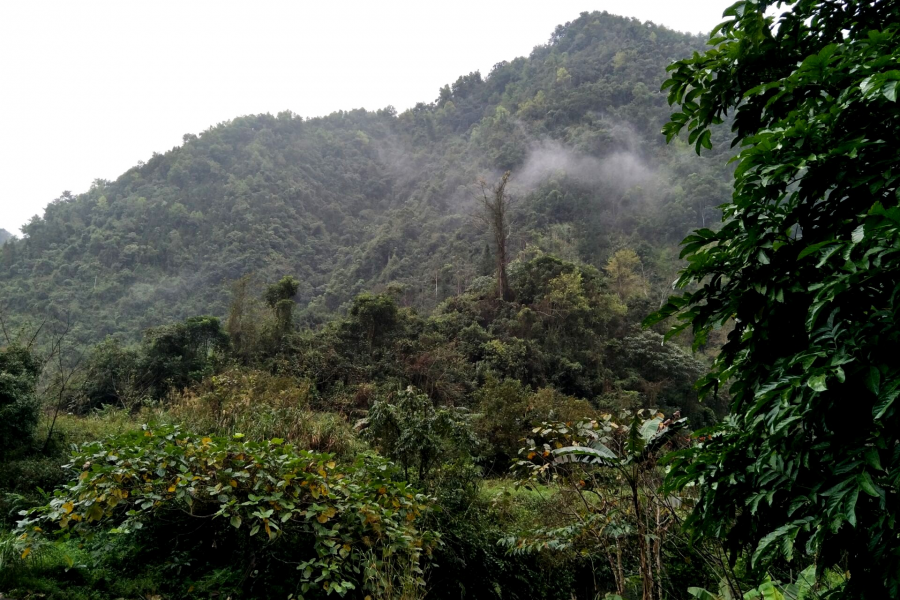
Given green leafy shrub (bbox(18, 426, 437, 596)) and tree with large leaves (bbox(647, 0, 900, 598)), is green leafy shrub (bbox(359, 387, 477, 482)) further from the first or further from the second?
tree with large leaves (bbox(647, 0, 900, 598))

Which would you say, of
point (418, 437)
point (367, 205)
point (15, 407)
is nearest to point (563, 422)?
point (418, 437)

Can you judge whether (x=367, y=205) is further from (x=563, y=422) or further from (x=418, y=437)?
(x=418, y=437)

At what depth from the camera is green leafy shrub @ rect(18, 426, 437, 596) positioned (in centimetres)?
321

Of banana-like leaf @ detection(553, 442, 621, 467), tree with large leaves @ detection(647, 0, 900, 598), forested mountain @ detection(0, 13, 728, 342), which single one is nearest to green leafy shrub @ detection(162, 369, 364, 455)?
banana-like leaf @ detection(553, 442, 621, 467)

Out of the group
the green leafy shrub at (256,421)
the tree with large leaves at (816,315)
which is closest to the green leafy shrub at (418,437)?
the green leafy shrub at (256,421)

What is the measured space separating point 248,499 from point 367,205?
47246 millimetres

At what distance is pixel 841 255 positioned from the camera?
1.63m

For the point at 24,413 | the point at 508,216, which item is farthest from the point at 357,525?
the point at 508,216

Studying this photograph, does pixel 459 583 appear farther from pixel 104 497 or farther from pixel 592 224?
pixel 592 224

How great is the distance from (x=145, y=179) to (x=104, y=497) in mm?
46202

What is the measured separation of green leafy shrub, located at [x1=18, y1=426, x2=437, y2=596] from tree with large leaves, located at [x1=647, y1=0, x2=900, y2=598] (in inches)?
89.6

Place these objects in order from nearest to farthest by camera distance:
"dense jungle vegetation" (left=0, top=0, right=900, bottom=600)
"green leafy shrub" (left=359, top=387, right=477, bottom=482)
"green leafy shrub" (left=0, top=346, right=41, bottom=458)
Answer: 1. "dense jungle vegetation" (left=0, top=0, right=900, bottom=600)
2. "green leafy shrub" (left=0, top=346, right=41, bottom=458)
3. "green leafy shrub" (left=359, top=387, right=477, bottom=482)

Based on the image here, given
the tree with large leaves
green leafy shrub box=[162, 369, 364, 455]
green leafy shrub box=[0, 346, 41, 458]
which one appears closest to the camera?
the tree with large leaves

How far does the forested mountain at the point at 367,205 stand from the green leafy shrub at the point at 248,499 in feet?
73.2
